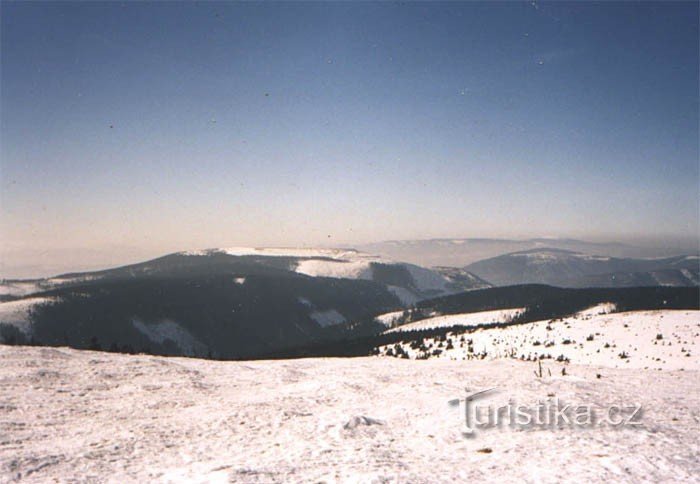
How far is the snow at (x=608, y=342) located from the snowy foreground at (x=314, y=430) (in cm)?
1674

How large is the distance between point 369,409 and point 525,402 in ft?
16.2

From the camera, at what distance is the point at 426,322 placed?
15762cm

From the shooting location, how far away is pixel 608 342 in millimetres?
40125

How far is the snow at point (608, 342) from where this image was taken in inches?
1288

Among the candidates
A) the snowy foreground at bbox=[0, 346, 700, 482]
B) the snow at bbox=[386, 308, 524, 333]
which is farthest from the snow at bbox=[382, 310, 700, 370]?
the snow at bbox=[386, 308, 524, 333]

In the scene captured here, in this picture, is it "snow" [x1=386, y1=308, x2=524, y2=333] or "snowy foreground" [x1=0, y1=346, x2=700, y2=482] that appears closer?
"snowy foreground" [x1=0, y1=346, x2=700, y2=482]

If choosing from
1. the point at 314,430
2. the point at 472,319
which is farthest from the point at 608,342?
the point at 472,319

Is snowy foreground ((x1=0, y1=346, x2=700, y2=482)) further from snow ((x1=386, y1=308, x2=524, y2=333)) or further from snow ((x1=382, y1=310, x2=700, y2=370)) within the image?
snow ((x1=386, y1=308, x2=524, y2=333))

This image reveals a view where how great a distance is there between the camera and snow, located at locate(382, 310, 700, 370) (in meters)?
32.7

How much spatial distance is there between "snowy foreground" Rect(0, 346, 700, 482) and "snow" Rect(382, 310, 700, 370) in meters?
16.7

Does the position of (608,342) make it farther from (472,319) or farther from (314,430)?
(472,319)

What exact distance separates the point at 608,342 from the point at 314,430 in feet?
133

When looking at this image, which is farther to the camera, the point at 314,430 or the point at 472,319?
the point at 472,319

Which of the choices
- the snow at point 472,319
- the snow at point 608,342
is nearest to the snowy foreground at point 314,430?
the snow at point 608,342
